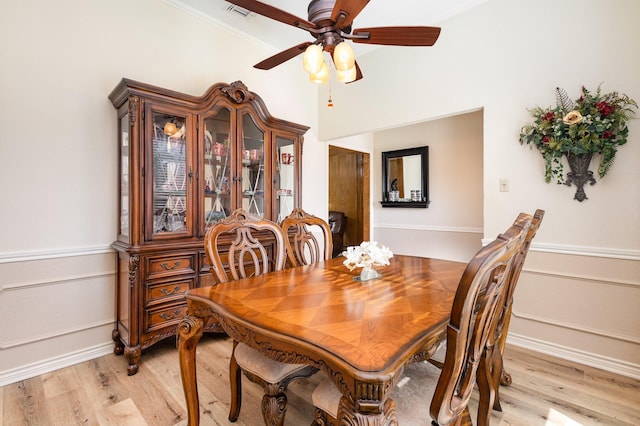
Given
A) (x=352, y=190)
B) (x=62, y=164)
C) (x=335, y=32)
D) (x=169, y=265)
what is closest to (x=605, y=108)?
(x=335, y=32)

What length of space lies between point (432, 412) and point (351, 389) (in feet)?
0.93

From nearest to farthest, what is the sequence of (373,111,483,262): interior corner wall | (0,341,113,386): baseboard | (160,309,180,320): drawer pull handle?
1. (0,341,113,386): baseboard
2. (160,309,180,320): drawer pull handle
3. (373,111,483,262): interior corner wall

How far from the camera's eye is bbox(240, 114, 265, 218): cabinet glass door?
284 centimetres

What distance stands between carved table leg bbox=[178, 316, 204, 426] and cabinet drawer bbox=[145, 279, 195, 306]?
107 centimetres

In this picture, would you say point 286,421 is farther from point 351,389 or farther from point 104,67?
point 104,67

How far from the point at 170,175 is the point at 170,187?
0.09 meters

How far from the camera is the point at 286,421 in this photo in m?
1.62

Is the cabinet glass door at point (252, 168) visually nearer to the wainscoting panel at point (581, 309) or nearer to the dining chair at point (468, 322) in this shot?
the dining chair at point (468, 322)

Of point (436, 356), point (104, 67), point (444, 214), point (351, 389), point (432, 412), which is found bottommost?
point (436, 356)

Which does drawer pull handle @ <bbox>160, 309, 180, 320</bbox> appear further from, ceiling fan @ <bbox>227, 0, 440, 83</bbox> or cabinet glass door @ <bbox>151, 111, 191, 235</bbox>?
ceiling fan @ <bbox>227, 0, 440, 83</bbox>

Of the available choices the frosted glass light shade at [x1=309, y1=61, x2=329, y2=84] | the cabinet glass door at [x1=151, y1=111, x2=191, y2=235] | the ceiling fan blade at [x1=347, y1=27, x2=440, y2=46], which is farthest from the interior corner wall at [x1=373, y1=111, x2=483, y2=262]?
the cabinet glass door at [x1=151, y1=111, x2=191, y2=235]

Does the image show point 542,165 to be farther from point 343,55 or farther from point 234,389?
point 234,389

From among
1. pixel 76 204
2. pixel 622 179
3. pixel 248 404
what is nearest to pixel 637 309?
pixel 622 179

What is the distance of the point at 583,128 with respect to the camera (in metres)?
2.04
